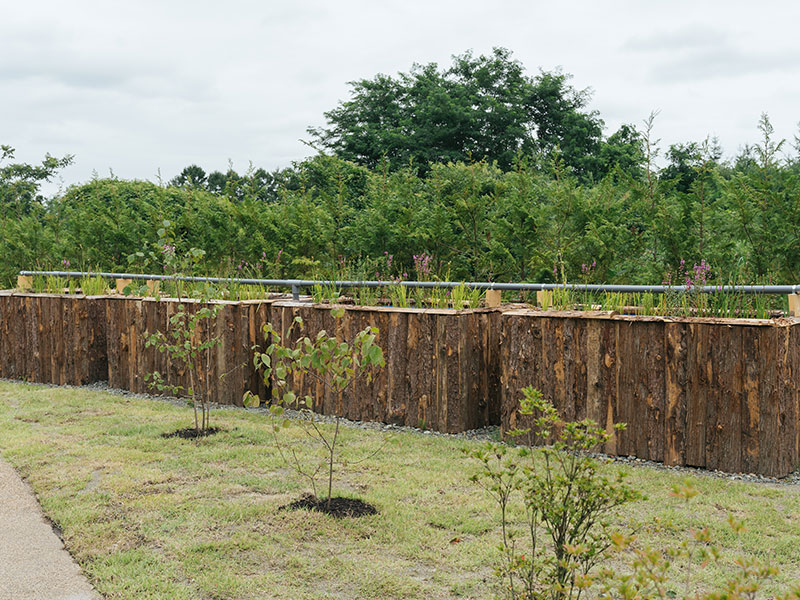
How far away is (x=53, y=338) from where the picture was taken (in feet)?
32.8

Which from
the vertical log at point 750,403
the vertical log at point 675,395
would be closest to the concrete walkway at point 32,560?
the vertical log at point 675,395

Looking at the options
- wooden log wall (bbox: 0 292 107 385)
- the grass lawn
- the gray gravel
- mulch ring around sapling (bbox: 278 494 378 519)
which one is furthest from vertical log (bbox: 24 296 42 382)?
mulch ring around sapling (bbox: 278 494 378 519)

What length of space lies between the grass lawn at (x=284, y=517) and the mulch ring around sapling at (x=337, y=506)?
81mm

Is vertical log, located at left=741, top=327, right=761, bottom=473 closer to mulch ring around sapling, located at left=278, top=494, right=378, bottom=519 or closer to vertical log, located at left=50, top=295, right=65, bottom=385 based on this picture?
mulch ring around sapling, located at left=278, top=494, right=378, bottom=519

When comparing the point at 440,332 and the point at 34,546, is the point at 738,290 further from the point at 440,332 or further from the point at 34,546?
the point at 34,546

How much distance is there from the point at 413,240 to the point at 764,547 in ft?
27.0

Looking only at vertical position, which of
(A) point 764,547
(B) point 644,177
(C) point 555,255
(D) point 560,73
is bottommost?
(A) point 764,547

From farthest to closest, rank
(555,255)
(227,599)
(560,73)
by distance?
(560,73) → (555,255) → (227,599)

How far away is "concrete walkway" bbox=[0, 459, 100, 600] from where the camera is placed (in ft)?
11.7

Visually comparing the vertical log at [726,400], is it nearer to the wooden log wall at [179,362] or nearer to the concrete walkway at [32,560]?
the concrete walkway at [32,560]

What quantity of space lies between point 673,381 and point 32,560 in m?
4.43

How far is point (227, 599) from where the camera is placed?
3469 mm

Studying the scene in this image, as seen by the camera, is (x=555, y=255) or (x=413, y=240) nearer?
(x=555, y=255)

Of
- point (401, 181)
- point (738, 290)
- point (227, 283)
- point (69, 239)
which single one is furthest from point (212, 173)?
point (738, 290)
